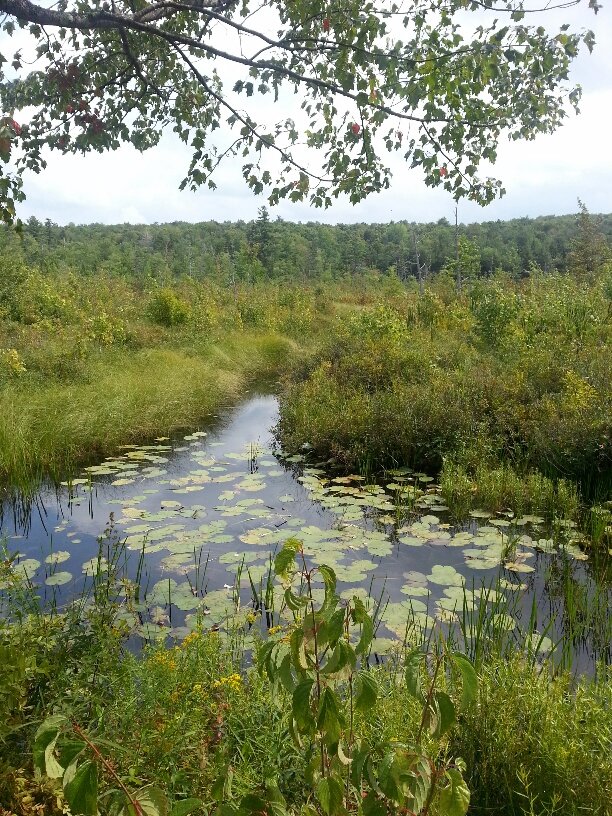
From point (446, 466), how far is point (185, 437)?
4296mm

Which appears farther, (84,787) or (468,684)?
(468,684)

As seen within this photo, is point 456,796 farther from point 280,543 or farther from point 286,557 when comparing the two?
point 280,543

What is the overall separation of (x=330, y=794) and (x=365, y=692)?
0.22m

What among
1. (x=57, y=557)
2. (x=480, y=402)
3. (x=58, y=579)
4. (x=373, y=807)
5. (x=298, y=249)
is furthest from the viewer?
(x=298, y=249)

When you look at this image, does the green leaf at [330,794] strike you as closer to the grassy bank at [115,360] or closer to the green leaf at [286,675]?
the green leaf at [286,675]

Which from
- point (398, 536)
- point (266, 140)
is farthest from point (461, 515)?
point (266, 140)

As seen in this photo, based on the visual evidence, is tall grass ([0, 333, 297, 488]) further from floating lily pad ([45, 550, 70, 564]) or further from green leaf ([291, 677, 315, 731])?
green leaf ([291, 677, 315, 731])

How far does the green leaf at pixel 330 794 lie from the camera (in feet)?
4.32

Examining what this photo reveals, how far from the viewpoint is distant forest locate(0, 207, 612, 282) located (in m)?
38.4

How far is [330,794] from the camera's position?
132 centimetres

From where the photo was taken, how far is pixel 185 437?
30.6 feet

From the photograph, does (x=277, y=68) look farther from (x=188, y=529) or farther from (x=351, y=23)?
(x=188, y=529)

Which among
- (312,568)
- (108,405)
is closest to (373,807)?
(312,568)

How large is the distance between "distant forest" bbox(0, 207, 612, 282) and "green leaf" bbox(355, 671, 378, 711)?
1273 inches
